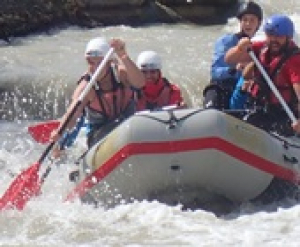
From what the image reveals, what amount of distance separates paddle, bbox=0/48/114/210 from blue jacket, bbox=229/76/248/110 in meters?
1.15

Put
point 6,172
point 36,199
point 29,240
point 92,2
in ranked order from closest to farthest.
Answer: point 29,240 → point 36,199 → point 6,172 → point 92,2

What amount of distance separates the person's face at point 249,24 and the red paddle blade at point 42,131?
5.68 ft

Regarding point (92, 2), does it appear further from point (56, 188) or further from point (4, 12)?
point (56, 188)

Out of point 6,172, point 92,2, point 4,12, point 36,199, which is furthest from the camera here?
point 92,2

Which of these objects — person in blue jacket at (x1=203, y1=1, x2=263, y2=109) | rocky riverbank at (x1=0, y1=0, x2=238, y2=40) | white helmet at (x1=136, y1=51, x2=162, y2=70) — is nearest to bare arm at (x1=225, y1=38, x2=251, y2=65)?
person in blue jacket at (x1=203, y1=1, x2=263, y2=109)

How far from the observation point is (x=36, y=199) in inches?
275

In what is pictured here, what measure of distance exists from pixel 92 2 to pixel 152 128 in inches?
395

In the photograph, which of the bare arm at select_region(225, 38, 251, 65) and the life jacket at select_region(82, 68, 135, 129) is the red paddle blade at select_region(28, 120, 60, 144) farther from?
the bare arm at select_region(225, 38, 251, 65)

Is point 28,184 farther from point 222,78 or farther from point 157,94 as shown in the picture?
point 222,78

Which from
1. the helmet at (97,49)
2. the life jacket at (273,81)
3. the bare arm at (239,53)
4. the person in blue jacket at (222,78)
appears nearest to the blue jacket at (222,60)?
the person in blue jacket at (222,78)

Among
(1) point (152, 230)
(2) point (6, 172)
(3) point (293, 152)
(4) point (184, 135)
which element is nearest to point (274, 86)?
(3) point (293, 152)

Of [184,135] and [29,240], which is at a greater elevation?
[184,135]

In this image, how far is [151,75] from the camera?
24.2ft

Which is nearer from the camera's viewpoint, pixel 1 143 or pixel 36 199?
pixel 36 199
